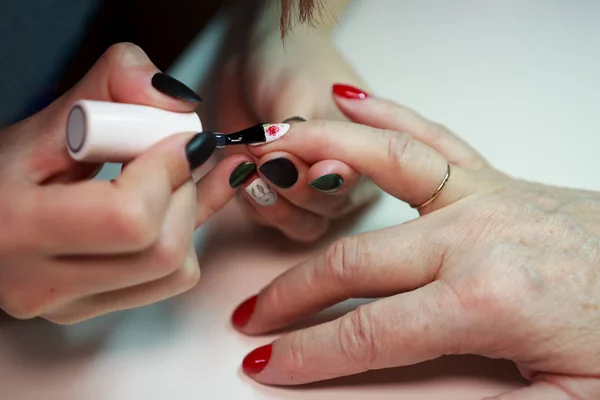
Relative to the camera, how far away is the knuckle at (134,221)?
39 centimetres

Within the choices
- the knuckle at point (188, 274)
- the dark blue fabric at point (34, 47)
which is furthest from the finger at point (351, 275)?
the dark blue fabric at point (34, 47)

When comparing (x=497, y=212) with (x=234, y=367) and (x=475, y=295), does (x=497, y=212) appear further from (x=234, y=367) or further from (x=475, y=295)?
(x=234, y=367)

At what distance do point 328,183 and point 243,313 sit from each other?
15 centimetres

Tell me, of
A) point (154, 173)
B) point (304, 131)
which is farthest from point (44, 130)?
point (304, 131)

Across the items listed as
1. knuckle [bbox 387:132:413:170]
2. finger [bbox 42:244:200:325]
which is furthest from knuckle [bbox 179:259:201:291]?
knuckle [bbox 387:132:413:170]

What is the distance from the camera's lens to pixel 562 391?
0.51 meters

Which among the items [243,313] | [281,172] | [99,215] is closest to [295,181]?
[281,172]

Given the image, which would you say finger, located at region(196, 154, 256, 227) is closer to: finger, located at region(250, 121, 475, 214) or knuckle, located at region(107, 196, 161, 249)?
finger, located at region(250, 121, 475, 214)

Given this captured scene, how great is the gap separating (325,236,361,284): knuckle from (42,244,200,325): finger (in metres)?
0.13

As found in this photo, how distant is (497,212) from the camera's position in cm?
58

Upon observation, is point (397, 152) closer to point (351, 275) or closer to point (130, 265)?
point (351, 275)

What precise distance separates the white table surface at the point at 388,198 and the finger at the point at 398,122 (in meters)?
0.06

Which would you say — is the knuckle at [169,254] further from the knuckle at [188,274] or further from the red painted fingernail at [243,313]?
the red painted fingernail at [243,313]

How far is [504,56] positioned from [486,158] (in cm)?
20
